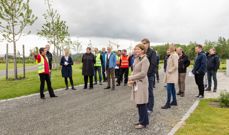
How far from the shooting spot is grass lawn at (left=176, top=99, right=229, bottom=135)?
723cm

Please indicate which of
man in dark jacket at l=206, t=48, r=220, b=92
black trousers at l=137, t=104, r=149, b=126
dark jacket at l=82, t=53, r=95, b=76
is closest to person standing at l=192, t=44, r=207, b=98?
man in dark jacket at l=206, t=48, r=220, b=92

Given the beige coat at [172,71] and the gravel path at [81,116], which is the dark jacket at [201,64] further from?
the beige coat at [172,71]

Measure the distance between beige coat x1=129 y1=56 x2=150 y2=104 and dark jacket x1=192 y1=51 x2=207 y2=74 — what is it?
585 cm

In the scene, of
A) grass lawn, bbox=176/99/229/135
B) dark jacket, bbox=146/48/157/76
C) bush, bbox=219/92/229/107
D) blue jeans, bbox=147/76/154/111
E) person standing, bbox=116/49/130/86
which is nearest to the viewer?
grass lawn, bbox=176/99/229/135

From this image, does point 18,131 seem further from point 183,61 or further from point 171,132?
point 183,61

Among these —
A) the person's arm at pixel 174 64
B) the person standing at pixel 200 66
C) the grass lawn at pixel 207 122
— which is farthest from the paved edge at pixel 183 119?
the person standing at pixel 200 66

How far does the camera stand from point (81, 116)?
352 inches

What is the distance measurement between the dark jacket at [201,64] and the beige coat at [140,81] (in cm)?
585

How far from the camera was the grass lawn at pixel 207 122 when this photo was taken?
7.23m

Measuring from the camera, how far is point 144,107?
7.52m

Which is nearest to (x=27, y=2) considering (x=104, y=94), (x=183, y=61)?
(x=104, y=94)

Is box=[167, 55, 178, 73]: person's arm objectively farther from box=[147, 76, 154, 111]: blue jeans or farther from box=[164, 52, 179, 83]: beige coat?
box=[147, 76, 154, 111]: blue jeans

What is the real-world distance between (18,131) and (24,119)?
1.29 m

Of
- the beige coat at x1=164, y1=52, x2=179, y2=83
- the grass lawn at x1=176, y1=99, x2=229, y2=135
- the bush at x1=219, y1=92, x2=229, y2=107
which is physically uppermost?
the beige coat at x1=164, y1=52, x2=179, y2=83
